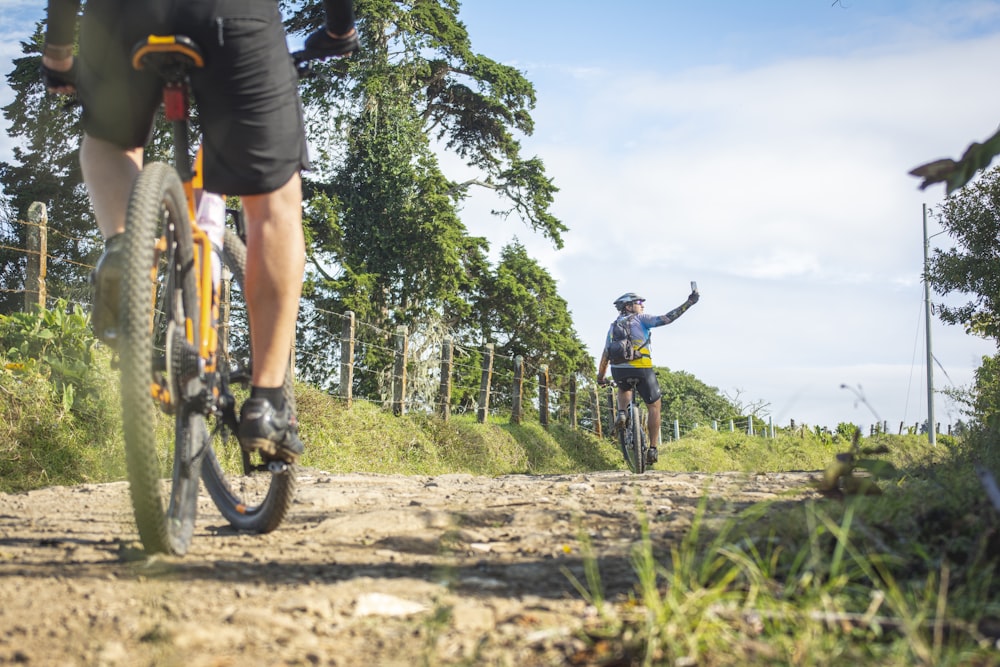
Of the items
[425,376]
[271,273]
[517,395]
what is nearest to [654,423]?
[271,273]

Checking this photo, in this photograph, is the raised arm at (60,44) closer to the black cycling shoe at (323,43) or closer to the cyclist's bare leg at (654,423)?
the black cycling shoe at (323,43)

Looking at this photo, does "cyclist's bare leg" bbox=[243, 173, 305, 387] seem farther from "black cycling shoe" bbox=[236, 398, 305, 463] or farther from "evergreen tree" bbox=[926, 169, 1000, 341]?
"evergreen tree" bbox=[926, 169, 1000, 341]

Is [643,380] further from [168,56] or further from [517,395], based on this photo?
[517,395]

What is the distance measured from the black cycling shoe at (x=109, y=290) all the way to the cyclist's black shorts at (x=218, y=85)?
1.44ft

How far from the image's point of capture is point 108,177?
2607 millimetres

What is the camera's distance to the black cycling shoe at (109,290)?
2215 millimetres

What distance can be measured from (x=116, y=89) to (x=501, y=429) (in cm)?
1511

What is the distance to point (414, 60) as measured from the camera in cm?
2472

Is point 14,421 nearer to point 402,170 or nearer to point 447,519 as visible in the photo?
point 447,519

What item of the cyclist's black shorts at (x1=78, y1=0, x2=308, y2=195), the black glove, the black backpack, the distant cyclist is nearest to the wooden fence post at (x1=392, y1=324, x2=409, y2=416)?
the distant cyclist

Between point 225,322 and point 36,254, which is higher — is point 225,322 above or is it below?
below

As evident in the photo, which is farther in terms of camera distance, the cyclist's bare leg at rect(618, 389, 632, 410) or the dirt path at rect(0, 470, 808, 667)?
the cyclist's bare leg at rect(618, 389, 632, 410)

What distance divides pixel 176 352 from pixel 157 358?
0.05 metres

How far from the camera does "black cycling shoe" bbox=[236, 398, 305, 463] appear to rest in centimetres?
255
